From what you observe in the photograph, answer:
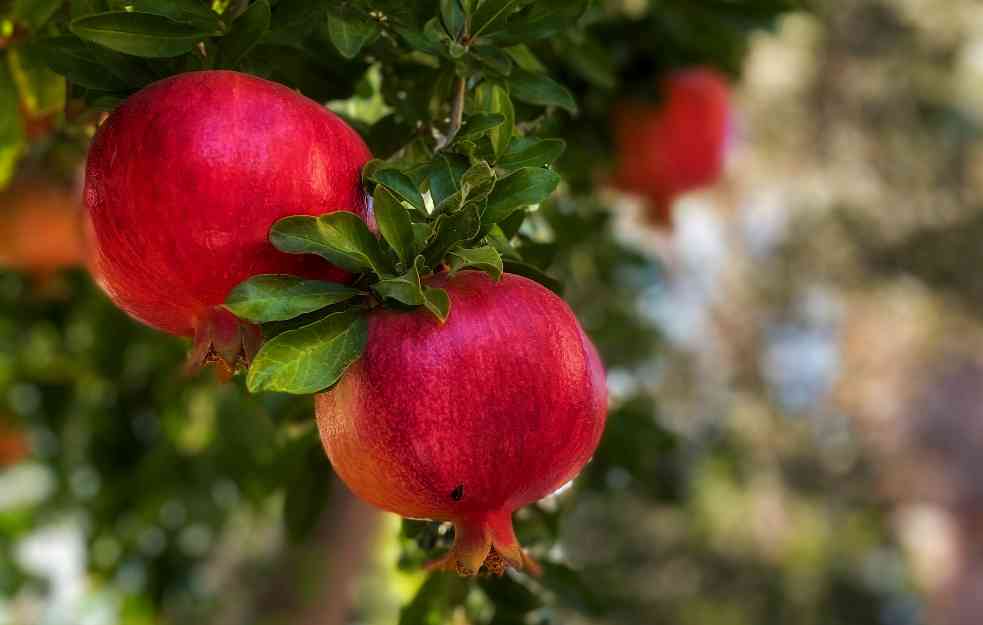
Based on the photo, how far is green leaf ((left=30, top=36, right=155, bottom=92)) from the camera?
1002 millimetres

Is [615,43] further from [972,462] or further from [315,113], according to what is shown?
[972,462]

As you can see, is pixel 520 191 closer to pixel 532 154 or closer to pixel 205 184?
pixel 532 154

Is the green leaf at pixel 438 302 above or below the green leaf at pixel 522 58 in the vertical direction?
above

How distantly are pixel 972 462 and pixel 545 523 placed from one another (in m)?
5.99

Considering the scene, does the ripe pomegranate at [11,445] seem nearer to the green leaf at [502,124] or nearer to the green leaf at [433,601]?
the green leaf at [433,601]

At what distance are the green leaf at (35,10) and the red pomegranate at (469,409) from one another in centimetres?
63

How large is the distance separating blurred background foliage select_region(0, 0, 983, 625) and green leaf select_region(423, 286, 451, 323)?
28 centimetres

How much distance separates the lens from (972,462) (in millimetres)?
6773

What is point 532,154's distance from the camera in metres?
0.99

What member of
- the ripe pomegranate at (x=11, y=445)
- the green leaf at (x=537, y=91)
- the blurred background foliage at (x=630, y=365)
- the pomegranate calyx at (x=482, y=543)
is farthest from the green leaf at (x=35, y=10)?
the ripe pomegranate at (x=11, y=445)

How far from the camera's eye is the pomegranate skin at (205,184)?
2.71 feet

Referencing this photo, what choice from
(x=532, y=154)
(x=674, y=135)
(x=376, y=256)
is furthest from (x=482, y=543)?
(x=674, y=135)

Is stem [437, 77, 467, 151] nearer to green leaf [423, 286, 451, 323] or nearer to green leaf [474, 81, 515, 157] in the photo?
green leaf [474, 81, 515, 157]

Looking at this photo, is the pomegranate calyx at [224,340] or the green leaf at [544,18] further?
the green leaf at [544,18]
